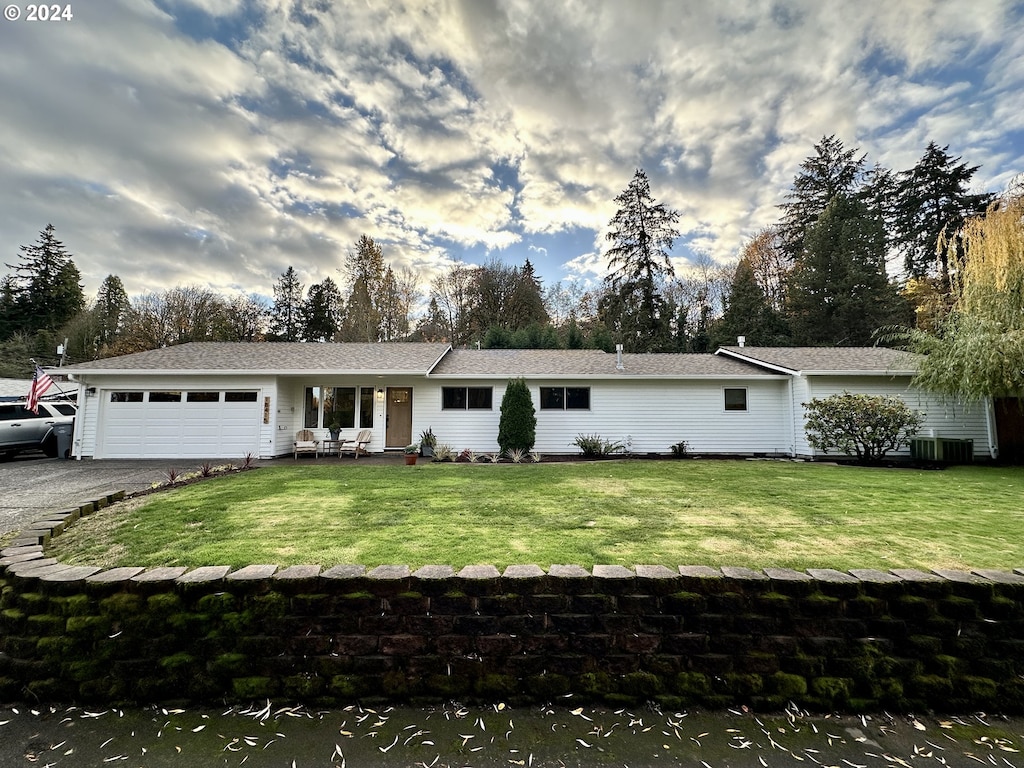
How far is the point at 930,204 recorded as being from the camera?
75.8 feet

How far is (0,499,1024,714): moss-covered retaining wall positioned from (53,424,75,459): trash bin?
13.4 meters

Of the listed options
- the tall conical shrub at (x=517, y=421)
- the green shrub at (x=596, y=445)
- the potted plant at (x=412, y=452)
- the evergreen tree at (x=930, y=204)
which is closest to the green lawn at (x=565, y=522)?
the potted plant at (x=412, y=452)

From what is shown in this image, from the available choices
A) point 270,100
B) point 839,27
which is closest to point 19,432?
point 270,100

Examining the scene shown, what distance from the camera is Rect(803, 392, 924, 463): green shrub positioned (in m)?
10.8

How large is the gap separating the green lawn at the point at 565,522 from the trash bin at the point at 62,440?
766cm

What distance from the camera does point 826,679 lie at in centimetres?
230

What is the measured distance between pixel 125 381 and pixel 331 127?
8821 millimetres

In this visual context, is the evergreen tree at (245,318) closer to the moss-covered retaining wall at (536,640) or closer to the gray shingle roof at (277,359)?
the gray shingle roof at (277,359)

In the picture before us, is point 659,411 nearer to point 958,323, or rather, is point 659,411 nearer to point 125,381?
point 958,323

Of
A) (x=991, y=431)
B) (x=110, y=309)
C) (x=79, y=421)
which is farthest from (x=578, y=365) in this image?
(x=110, y=309)

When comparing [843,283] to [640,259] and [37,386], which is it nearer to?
[640,259]

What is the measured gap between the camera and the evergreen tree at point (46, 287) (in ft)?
94.1

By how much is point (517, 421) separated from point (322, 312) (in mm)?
26048

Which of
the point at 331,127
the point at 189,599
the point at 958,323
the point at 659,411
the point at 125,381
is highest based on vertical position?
the point at 331,127
